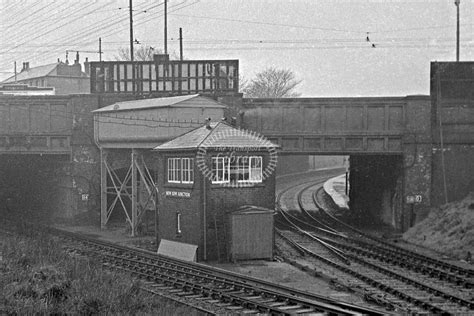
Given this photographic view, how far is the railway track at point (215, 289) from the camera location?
16219 millimetres

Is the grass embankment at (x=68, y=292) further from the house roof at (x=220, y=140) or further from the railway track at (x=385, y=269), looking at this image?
the house roof at (x=220, y=140)

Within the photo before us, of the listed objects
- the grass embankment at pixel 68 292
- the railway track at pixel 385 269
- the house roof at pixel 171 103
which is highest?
the house roof at pixel 171 103

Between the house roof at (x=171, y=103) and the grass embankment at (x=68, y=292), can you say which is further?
the house roof at (x=171, y=103)

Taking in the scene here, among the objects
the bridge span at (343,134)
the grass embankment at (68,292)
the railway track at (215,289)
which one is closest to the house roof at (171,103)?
the bridge span at (343,134)

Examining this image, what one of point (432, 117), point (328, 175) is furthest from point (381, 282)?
point (328, 175)

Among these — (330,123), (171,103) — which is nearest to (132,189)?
(171,103)

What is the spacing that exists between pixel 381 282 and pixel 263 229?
230 inches

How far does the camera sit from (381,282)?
20453 millimetres

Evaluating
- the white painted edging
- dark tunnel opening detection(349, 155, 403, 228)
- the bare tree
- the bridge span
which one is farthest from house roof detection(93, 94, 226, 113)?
the bare tree

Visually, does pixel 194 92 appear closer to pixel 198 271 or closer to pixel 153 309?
pixel 198 271

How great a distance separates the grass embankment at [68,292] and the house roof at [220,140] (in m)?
7.79

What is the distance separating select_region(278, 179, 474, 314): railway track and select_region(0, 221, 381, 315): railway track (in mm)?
2056

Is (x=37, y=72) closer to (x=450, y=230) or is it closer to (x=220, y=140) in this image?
(x=220, y=140)

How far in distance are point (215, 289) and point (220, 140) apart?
8131 mm
